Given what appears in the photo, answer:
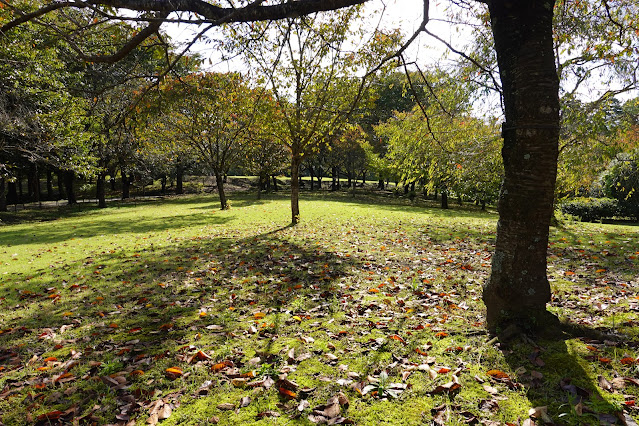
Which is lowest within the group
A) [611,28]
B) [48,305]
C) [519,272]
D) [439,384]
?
[48,305]

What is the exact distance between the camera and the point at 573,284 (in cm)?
536

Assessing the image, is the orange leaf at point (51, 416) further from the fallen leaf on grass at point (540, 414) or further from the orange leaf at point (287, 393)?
the fallen leaf on grass at point (540, 414)

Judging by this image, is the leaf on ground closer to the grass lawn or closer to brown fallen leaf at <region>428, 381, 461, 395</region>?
the grass lawn

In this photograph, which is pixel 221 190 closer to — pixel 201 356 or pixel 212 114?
pixel 212 114

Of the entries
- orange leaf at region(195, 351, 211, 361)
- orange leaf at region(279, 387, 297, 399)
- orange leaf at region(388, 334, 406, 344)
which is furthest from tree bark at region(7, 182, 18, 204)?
orange leaf at region(388, 334, 406, 344)

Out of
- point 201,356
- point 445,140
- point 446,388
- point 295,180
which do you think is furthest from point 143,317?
point 295,180

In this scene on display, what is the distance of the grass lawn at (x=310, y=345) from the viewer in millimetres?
2678

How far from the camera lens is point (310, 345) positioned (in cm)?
374

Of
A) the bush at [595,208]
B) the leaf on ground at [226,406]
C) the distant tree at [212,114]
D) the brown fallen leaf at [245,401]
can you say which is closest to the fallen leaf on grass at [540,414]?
the brown fallen leaf at [245,401]

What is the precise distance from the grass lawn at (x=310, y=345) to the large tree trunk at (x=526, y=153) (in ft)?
1.67

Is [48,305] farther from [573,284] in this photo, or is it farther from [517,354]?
[573,284]

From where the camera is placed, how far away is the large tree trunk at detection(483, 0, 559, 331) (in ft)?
10.5

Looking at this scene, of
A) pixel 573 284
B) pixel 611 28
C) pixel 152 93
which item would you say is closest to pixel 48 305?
pixel 152 93

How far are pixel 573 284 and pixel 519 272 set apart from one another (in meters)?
2.97
